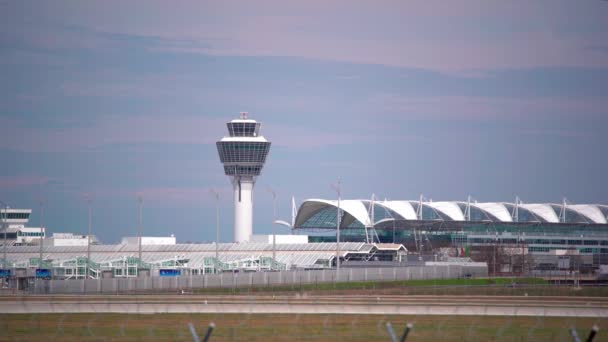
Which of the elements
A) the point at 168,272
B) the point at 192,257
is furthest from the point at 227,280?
the point at 192,257

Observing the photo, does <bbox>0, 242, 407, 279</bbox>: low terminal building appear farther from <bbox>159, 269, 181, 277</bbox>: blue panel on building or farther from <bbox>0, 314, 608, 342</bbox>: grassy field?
<bbox>0, 314, 608, 342</bbox>: grassy field

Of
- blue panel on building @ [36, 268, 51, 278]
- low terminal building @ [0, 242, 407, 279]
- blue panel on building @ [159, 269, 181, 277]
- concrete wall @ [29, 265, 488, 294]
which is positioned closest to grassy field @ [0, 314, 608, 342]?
concrete wall @ [29, 265, 488, 294]

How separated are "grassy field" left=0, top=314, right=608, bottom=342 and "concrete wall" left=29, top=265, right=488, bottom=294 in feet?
144

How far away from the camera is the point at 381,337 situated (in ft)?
162

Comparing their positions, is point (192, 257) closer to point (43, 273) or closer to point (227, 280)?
point (43, 273)

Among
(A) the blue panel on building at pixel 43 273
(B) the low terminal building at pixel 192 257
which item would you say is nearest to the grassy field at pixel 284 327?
(A) the blue panel on building at pixel 43 273

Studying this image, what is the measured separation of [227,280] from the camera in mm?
118500

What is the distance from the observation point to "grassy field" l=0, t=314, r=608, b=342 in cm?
4972

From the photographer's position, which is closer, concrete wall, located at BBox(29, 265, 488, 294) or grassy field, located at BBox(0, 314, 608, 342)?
grassy field, located at BBox(0, 314, 608, 342)

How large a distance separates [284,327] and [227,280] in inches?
2498

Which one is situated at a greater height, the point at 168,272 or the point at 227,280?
the point at 168,272

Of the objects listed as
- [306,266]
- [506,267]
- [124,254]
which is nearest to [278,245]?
[306,266]

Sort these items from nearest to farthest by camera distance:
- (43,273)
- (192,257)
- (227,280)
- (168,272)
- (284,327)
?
(284,327) < (227,280) < (43,273) < (168,272) < (192,257)

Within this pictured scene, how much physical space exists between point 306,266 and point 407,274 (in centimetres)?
4070
